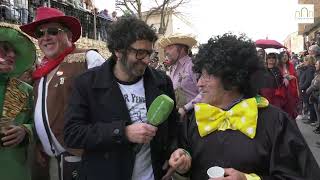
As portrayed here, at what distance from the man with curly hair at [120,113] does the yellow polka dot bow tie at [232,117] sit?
0.30m

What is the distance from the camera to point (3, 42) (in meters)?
2.99

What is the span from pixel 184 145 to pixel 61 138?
3.57 ft

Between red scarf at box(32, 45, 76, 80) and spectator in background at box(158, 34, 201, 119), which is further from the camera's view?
spectator in background at box(158, 34, 201, 119)

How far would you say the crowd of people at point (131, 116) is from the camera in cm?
216

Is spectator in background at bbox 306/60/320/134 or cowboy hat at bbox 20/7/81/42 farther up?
cowboy hat at bbox 20/7/81/42

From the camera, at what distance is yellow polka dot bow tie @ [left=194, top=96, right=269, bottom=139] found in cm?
216

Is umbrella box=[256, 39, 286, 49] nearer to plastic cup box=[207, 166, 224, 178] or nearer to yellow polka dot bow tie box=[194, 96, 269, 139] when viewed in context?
yellow polka dot bow tie box=[194, 96, 269, 139]

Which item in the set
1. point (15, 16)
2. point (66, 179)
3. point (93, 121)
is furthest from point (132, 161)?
point (15, 16)

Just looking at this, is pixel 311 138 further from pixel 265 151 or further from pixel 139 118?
pixel 265 151

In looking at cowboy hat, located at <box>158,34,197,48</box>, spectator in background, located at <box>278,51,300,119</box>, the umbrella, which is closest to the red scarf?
cowboy hat, located at <box>158,34,197,48</box>

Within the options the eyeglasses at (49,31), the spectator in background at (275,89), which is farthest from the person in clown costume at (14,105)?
the spectator in background at (275,89)

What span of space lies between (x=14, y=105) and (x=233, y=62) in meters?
1.53

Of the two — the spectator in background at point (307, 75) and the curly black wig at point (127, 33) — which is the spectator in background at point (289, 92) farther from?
the spectator in background at point (307, 75)

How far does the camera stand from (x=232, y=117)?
222 centimetres
